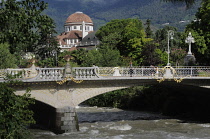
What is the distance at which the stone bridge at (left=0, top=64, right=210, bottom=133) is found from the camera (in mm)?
30984

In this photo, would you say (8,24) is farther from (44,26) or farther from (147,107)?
(147,107)

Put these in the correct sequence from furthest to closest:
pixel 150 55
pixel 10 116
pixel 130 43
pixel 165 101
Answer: pixel 130 43 → pixel 150 55 → pixel 165 101 → pixel 10 116

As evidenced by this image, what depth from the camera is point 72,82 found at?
32.0 m

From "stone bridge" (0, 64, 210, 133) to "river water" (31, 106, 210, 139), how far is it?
164 cm

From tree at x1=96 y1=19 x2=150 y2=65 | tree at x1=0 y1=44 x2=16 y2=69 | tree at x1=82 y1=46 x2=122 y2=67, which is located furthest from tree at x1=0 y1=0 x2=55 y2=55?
tree at x1=96 y1=19 x2=150 y2=65

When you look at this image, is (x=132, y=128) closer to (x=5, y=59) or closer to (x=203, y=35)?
(x=203, y=35)

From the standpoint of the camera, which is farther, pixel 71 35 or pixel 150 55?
pixel 71 35

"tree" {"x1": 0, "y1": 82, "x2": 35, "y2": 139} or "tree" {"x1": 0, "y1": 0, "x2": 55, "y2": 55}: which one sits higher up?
"tree" {"x1": 0, "y1": 0, "x2": 55, "y2": 55}

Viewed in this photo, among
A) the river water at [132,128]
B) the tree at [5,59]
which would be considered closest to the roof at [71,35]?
the tree at [5,59]

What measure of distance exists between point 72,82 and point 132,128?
647cm

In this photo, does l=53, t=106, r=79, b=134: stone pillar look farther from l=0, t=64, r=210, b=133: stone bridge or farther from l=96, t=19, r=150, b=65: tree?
l=96, t=19, r=150, b=65: tree

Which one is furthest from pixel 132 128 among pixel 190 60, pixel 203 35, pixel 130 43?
pixel 130 43

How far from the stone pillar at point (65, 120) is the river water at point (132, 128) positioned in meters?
0.51

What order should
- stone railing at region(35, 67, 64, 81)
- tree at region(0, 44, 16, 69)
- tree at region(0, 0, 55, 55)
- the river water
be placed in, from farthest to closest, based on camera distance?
tree at region(0, 44, 16, 69), the river water, stone railing at region(35, 67, 64, 81), tree at region(0, 0, 55, 55)
